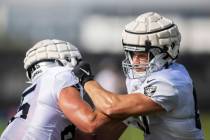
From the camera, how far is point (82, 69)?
545 centimetres

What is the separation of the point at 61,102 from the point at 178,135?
2.38ft

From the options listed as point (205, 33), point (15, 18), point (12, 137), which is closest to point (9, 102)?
point (15, 18)

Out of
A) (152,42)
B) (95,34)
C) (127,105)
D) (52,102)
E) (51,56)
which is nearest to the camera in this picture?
(127,105)

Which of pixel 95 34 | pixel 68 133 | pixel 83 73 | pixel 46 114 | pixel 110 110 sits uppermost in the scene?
pixel 83 73

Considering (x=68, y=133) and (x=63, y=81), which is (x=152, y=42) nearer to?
(x=63, y=81)

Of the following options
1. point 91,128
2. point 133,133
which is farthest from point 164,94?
point 133,133

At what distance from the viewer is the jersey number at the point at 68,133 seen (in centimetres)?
566

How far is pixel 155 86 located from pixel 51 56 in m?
0.84

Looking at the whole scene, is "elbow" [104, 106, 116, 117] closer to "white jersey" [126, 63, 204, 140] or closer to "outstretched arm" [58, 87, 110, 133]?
"outstretched arm" [58, 87, 110, 133]

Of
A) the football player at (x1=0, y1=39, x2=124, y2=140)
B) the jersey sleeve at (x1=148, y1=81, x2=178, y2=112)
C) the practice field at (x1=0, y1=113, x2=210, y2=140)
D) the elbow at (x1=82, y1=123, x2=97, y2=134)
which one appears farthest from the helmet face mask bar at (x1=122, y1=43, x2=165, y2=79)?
the practice field at (x1=0, y1=113, x2=210, y2=140)

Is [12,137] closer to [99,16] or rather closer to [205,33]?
[205,33]

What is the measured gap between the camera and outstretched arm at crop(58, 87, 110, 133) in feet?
17.2

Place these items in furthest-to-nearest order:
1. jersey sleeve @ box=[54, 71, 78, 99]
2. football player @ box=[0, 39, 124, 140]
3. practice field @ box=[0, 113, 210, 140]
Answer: practice field @ box=[0, 113, 210, 140] < jersey sleeve @ box=[54, 71, 78, 99] < football player @ box=[0, 39, 124, 140]

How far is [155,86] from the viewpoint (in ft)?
17.2
